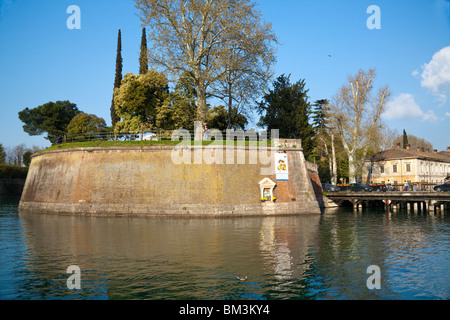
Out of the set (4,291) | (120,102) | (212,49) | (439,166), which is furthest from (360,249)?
(439,166)

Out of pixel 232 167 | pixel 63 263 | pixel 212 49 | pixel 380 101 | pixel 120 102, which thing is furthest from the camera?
pixel 380 101

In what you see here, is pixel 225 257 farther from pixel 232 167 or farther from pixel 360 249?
pixel 232 167

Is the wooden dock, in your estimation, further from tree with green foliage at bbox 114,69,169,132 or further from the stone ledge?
tree with green foliage at bbox 114,69,169,132

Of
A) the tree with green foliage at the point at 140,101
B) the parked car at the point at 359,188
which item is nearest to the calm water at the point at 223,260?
the parked car at the point at 359,188

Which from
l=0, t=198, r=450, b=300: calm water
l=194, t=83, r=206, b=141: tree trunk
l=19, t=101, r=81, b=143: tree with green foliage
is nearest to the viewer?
l=0, t=198, r=450, b=300: calm water

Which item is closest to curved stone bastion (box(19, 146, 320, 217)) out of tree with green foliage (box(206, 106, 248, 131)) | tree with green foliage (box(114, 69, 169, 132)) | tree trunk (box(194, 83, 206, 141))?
tree trunk (box(194, 83, 206, 141))

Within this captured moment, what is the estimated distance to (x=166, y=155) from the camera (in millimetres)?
33438

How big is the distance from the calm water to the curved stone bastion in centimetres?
562

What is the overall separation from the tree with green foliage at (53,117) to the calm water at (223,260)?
42.3m

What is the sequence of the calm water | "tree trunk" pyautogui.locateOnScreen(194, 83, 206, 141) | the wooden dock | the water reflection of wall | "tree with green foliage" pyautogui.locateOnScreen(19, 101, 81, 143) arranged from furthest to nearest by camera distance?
"tree with green foliage" pyautogui.locateOnScreen(19, 101, 81, 143), "tree trunk" pyautogui.locateOnScreen(194, 83, 206, 141), the wooden dock, the water reflection of wall, the calm water

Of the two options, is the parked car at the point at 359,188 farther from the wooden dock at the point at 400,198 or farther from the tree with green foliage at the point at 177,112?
the tree with green foliage at the point at 177,112

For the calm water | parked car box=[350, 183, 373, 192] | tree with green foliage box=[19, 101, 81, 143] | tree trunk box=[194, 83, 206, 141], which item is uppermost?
tree with green foliage box=[19, 101, 81, 143]

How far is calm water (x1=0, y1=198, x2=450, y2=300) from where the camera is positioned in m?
11.6
